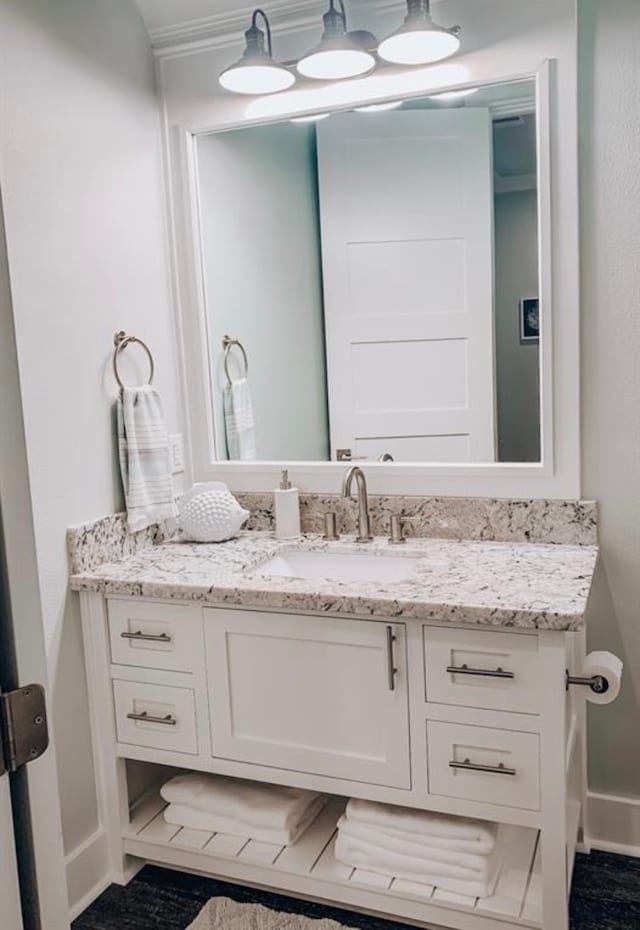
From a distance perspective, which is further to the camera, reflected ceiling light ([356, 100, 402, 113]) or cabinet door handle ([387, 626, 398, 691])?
reflected ceiling light ([356, 100, 402, 113])

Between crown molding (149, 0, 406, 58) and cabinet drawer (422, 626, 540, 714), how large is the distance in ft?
5.33

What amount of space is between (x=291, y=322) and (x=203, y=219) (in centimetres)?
41

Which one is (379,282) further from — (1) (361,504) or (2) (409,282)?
(1) (361,504)

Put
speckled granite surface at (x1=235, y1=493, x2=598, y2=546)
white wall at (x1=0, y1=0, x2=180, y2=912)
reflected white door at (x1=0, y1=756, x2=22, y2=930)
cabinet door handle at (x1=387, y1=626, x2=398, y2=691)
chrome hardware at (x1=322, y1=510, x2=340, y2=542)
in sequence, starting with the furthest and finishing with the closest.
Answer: chrome hardware at (x1=322, y1=510, x2=340, y2=542) → speckled granite surface at (x1=235, y1=493, x2=598, y2=546) → white wall at (x1=0, y1=0, x2=180, y2=912) → cabinet door handle at (x1=387, y1=626, x2=398, y2=691) → reflected white door at (x1=0, y1=756, x2=22, y2=930)

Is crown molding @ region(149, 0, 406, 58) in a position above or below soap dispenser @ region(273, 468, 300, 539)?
above

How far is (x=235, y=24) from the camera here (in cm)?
223

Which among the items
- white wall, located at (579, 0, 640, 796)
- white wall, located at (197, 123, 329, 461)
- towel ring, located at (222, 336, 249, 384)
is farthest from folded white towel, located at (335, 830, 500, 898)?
towel ring, located at (222, 336, 249, 384)

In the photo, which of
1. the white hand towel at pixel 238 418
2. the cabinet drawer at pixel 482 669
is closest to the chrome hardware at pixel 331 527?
the white hand towel at pixel 238 418

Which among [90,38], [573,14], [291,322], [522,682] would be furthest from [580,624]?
[90,38]

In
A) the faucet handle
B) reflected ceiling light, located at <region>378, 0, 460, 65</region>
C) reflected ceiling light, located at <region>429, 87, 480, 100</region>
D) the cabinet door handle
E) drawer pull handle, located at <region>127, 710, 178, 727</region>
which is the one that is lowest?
drawer pull handle, located at <region>127, 710, 178, 727</region>

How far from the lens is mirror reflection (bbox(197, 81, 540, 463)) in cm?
208

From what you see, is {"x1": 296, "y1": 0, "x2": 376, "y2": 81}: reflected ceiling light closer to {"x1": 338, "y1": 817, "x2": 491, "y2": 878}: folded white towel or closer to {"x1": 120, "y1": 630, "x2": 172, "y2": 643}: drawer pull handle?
{"x1": 120, "y1": 630, "x2": 172, "y2": 643}: drawer pull handle

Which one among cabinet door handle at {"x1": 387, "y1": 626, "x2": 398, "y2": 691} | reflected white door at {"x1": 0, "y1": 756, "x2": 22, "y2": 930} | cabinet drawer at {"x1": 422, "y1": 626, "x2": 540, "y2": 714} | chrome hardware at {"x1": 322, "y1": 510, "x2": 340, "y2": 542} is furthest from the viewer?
chrome hardware at {"x1": 322, "y1": 510, "x2": 340, "y2": 542}

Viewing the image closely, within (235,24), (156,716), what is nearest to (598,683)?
(156,716)
